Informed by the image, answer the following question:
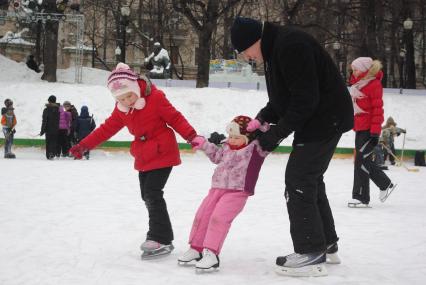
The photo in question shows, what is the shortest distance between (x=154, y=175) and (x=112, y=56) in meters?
49.6

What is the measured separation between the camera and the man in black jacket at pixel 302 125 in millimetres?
3922

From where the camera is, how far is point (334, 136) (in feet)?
13.4

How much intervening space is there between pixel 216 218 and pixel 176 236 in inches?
52.5

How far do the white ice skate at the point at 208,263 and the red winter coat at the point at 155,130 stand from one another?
2.64 ft

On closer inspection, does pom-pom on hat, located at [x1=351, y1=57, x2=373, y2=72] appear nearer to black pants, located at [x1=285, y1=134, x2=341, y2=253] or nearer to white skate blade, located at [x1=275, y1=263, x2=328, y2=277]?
black pants, located at [x1=285, y1=134, x2=341, y2=253]

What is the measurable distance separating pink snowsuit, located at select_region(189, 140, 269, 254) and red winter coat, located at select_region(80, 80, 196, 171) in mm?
346

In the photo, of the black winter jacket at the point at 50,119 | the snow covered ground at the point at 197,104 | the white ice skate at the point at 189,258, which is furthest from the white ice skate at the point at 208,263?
the snow covered ground at the point at 197,104

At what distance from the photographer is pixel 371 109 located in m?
7.32

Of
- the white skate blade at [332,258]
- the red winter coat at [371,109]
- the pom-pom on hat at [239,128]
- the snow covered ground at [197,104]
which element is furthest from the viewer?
the snow covered ground at [197,104]

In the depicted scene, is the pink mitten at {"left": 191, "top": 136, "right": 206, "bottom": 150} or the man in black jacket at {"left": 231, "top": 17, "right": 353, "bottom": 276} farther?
the pink mitten at {"left": 191, "top": 136, "right": 206, "bottom": 150}

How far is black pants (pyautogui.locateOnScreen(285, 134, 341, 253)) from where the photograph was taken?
4043 millimetres

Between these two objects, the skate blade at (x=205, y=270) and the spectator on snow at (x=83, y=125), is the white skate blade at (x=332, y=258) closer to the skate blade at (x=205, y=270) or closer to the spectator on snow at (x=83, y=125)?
the skate blade at (x=205, y=270)

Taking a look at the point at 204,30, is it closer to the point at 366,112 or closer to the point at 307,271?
the point at 366,112

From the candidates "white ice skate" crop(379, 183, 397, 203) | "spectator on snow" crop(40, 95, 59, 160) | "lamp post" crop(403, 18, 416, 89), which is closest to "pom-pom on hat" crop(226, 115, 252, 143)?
"white ice skate" crop(379, 183, 397, 203)
